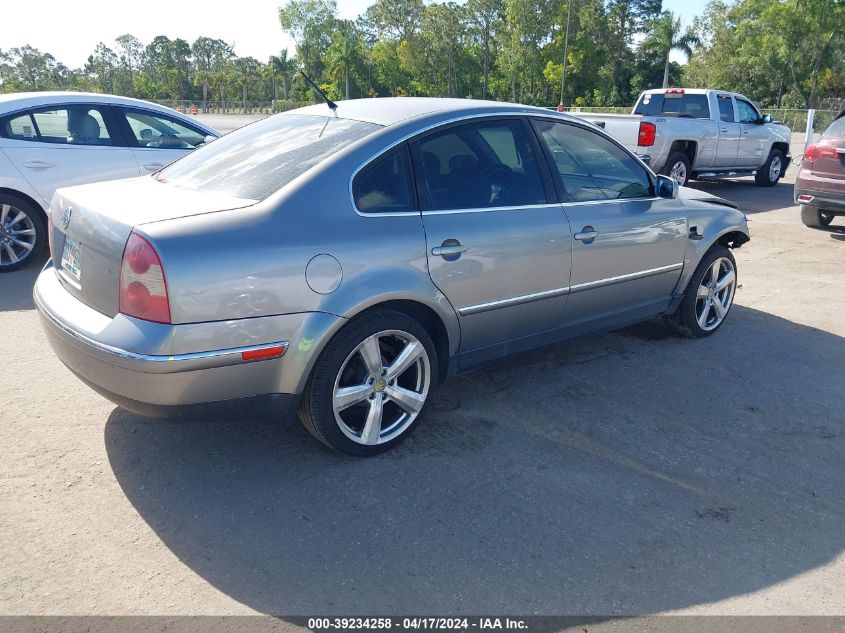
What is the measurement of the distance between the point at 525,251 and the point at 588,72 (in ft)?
254

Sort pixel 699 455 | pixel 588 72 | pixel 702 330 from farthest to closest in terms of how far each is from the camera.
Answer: pixel 588 72 < pixel 702 330 < pixel 699 455

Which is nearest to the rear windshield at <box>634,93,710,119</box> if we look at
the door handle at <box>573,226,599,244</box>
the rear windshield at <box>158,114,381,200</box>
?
the door handle at <box>573,226,599,244</box>

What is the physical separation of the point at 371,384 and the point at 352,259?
0.65 meters

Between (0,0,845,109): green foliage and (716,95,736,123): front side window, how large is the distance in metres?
47.4

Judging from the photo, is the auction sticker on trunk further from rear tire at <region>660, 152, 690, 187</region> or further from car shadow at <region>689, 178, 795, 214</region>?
rear tire at <region>660, 152, 690, 187</region>

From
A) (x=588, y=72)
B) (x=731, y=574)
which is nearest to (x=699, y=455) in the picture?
(x=731, y=574)

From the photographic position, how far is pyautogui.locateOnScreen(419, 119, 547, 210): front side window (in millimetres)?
3844

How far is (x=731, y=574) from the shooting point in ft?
9.46

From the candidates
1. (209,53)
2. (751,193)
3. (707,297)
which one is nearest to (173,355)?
(707,297)

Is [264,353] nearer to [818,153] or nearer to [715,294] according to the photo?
[715,294]

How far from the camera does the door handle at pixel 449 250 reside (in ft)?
12.1

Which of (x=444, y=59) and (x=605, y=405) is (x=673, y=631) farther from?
(x=444, y=59)

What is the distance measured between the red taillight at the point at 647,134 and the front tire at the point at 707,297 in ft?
24.8

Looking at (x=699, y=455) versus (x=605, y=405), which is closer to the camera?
(x=699, y=455)
